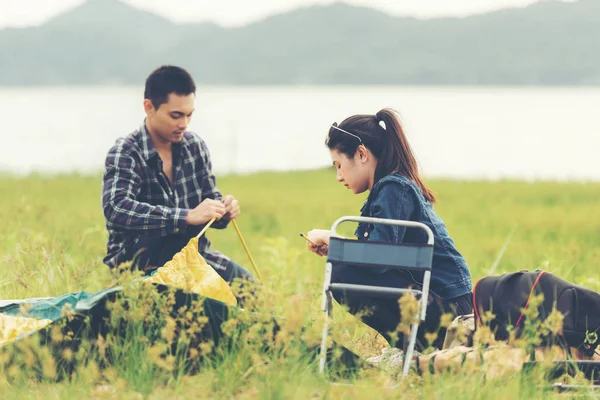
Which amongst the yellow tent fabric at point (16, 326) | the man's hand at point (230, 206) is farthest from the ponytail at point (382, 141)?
the yellow tent fabric at point (16, 326)

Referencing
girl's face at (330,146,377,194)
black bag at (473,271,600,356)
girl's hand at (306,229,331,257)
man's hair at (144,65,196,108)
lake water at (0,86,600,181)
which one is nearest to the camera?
black bag at (473,271,600,356)

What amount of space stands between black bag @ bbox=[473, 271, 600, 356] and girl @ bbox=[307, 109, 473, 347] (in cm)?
21

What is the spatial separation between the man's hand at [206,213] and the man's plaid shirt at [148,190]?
6cm

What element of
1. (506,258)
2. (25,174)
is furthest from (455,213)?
(25,174)

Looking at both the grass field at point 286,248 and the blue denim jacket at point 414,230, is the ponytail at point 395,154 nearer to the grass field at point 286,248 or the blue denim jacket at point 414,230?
the blue denim jacket at point 414,230

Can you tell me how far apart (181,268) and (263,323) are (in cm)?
62

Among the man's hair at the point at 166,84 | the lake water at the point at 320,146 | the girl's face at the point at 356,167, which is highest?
the man's hair at the point at 166,84

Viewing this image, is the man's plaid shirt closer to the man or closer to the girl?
the man

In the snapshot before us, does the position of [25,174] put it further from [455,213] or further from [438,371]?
[438,371]

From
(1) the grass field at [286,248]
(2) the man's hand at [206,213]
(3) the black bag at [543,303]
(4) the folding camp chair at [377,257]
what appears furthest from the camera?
(2) the man's hand at [206,213]

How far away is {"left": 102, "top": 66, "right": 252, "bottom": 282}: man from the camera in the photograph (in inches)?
192

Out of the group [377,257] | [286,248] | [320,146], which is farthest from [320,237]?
[320,146]

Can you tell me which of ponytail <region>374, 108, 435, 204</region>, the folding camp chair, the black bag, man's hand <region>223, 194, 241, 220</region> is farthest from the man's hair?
the black bag

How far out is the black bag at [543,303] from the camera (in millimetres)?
3873
